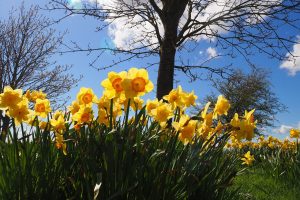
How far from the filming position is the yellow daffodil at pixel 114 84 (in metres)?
2.29

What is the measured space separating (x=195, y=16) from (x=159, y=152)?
28.3 ft

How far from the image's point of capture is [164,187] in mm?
2455

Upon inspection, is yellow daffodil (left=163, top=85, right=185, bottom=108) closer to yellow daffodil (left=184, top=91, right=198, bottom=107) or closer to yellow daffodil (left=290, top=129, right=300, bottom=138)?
yellow daffodil (left=184, top=91, right=198, bottom=107)

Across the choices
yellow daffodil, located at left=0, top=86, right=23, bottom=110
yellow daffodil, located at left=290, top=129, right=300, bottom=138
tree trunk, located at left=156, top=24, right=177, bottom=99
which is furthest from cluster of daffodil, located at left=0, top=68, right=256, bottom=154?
tree trunk, located at left=156, top=24, right=177, bottom=99

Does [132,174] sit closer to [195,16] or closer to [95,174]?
[95,174]

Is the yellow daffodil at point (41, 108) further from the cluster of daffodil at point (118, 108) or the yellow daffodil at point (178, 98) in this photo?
the yellow daffodil at point (178, 98)

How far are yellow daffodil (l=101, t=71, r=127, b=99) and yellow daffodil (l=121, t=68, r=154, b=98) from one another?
6cm

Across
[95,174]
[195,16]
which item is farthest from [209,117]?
[195,16]

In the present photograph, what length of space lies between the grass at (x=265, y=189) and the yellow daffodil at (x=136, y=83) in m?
2.55

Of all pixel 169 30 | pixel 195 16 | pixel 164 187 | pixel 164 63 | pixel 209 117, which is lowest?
pixel 164 187

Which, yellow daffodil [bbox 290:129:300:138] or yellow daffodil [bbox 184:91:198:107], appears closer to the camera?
yellow daffodil [bbox 184:91:198:107]

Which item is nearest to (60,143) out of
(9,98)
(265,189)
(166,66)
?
(9,98)

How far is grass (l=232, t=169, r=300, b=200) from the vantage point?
5.12 meters

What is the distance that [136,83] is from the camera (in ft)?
7.35
